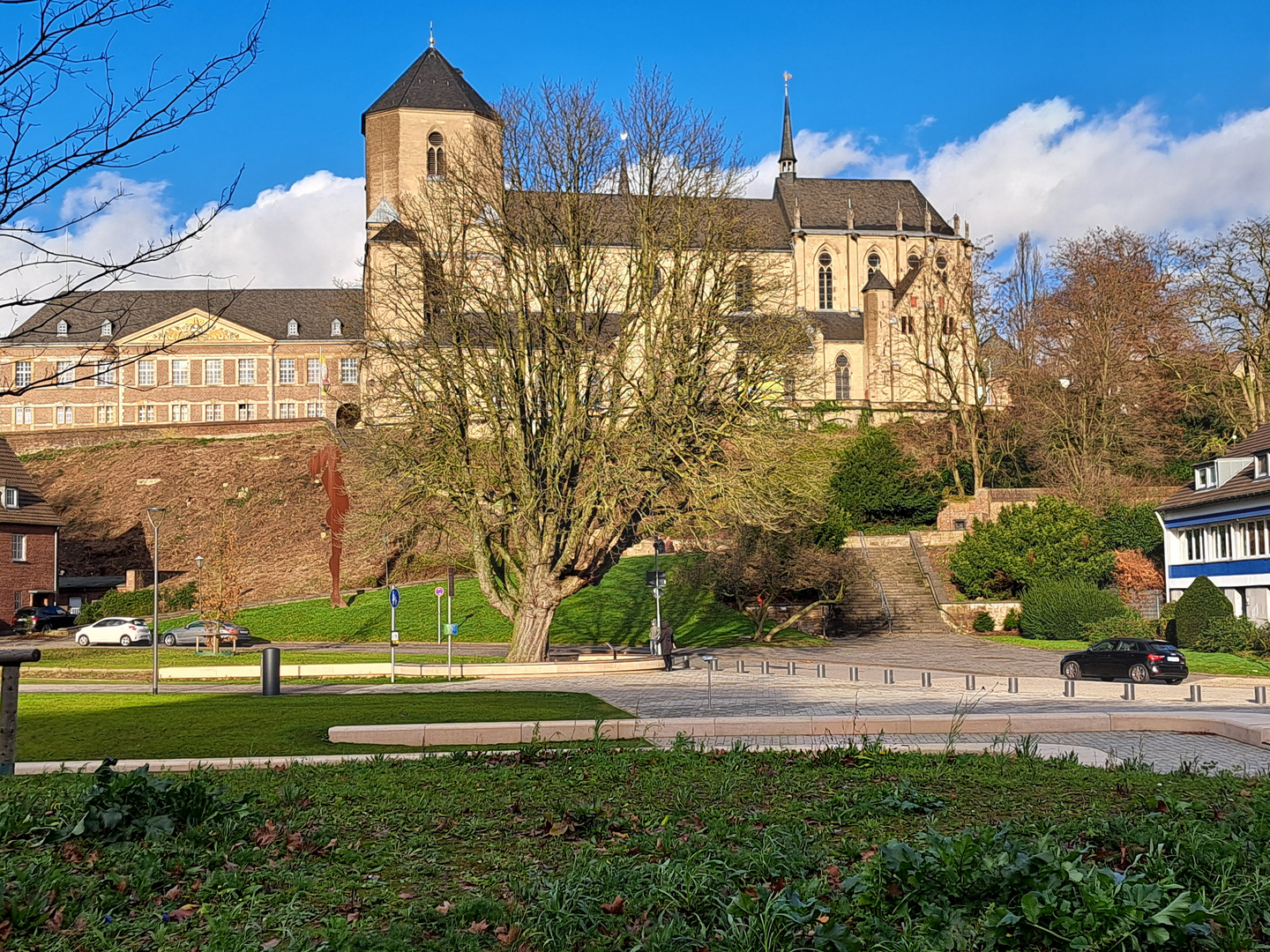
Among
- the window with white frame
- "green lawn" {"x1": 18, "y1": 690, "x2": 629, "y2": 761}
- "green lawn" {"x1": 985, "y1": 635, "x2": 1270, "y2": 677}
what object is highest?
the window with white frame

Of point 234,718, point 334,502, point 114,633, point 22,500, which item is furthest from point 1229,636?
point 22,500

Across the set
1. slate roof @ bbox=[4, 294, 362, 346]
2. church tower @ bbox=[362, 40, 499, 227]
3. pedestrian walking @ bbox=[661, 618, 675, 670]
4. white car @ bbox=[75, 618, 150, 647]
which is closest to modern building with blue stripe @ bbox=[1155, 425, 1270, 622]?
pedestrian walking @ bbox=[661, 618, 675, 670]

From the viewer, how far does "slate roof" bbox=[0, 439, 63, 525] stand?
53281 millimetres

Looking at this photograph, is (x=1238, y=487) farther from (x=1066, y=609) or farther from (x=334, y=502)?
(x=334, y=502)

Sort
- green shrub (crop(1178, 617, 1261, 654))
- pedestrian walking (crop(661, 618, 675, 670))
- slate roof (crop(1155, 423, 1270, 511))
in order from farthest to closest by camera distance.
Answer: slate roof (crop(1155, 423, 1270, 511)) < green shrub (crop(1178, 617, 1261, 654)) < pedestrian walking (crop(661, 618, 675, 670))

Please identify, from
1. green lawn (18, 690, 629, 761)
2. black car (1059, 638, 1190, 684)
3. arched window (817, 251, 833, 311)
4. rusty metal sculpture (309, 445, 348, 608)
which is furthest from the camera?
arched window (817, 251, 833, 311)

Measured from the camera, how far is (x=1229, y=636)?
118 feet

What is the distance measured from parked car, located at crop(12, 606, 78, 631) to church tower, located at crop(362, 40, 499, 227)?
127ft

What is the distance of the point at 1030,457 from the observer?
63.2 m

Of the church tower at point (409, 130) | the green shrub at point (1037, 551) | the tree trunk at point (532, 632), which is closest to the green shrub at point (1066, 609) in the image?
the green shrub at point (1037, 551)

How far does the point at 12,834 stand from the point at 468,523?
908 inches

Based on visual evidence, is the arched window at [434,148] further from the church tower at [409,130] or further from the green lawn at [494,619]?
the green lawn at [494,619]

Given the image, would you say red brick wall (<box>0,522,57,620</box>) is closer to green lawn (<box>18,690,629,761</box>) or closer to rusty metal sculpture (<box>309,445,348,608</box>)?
rusty metal sculpture (<box>309,445,348,608</box>)

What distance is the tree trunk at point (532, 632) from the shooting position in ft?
100
